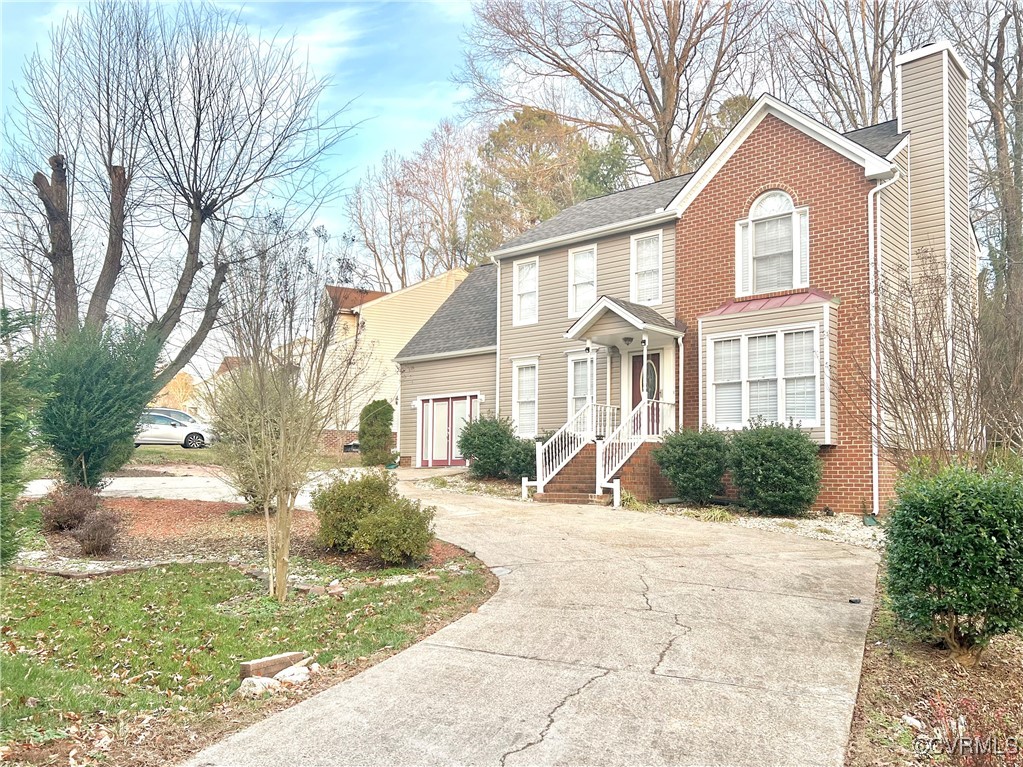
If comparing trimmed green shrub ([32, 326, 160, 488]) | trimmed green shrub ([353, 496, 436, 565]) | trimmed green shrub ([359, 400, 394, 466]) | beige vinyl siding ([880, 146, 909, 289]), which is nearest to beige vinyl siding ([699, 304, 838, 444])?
beige vinyl siding ([880, 146, 909, 289])

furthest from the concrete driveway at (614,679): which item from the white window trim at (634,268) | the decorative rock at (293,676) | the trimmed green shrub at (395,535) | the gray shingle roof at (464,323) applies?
the gray shingle roof at (464,323)

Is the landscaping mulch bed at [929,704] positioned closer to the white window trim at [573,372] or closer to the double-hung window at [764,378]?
the double-hung window at [764,378]

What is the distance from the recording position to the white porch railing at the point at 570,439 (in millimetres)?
15961

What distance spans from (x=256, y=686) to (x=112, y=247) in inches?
538

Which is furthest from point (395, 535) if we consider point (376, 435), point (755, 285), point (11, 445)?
point (376, 435)

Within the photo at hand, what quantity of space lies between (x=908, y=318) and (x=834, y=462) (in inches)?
178

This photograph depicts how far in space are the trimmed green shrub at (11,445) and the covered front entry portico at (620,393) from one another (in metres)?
10.9

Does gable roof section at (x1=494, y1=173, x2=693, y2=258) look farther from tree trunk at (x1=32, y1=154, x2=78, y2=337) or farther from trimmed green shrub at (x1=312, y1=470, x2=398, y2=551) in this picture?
trimmed green shrub at (x1=312, y1=470, x2=398, y2=551)

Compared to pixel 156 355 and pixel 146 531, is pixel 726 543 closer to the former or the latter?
pixel 146 531

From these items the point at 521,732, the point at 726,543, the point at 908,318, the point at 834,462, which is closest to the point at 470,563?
the point at 726,543

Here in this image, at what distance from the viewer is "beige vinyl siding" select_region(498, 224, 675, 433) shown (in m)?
17.6

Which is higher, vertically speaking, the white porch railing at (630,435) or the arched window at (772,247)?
the arched window at (772,247)

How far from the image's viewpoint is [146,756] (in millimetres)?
4090

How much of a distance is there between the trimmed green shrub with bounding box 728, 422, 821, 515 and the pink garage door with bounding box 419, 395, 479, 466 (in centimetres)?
974
